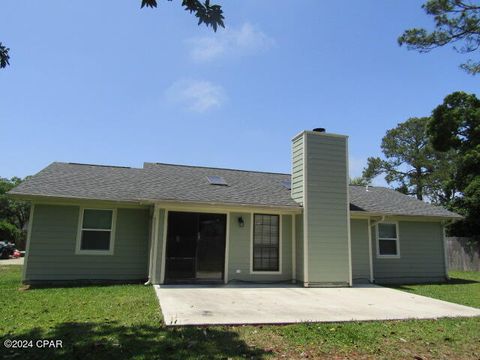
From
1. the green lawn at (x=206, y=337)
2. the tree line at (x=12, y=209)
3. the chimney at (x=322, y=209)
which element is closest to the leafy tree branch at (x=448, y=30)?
the chimney at (x=322, y=209)

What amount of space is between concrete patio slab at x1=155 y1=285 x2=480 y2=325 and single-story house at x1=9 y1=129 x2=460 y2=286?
0.98 m

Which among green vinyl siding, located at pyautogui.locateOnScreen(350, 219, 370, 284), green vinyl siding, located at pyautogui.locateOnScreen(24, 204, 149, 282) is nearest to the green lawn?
green vinyl siding, located at pyautogui.locateOnScreen(24, 204, 149, 282)

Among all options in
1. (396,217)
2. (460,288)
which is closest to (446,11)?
(396,217)

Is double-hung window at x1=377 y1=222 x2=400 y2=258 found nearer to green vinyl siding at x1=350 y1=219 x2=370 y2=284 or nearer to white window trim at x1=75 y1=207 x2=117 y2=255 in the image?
green vinyl siding at x1=350 y1=219 x2=370 y2=284

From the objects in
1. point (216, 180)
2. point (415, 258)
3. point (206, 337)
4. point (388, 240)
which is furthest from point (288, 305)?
point (415, 258)

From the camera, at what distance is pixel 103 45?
28.9 ft

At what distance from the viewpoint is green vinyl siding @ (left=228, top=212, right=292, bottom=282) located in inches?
431

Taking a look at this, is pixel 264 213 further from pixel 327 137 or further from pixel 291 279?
pixel 327 137

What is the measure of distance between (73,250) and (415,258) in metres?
11.3

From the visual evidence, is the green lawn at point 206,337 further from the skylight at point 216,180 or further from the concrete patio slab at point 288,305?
the skylight at point 216,180

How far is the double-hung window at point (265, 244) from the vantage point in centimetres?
1126

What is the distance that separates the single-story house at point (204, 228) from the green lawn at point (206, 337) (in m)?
3.38

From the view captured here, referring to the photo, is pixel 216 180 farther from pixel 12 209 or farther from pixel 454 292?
pixel 12 209

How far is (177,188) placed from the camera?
11352 mm
